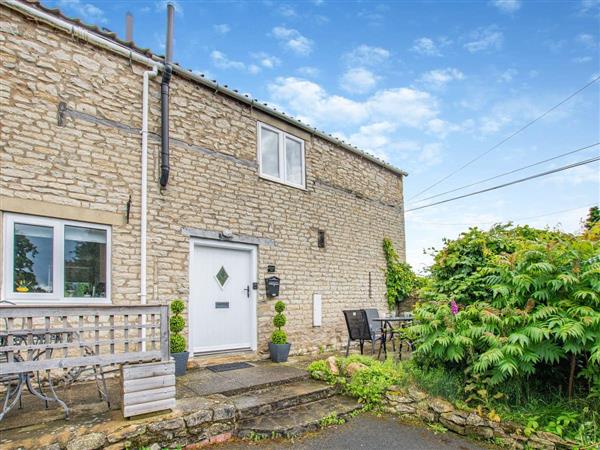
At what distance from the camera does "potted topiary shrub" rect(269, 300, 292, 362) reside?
23.0 ft

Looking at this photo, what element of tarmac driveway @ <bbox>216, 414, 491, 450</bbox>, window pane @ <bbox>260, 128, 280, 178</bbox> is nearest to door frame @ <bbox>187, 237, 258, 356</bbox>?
window pane @ <bbox>260, 128, 280, 178</bbox>

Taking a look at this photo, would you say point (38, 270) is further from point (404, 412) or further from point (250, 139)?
point (404, 412)

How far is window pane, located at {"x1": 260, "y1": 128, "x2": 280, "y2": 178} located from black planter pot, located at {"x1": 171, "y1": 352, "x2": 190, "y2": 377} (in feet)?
13.4

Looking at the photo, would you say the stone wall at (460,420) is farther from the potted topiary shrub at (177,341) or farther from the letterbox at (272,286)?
the letterbox at (272,286)

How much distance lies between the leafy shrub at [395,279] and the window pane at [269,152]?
4598mm

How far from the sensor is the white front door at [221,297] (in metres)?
6.68

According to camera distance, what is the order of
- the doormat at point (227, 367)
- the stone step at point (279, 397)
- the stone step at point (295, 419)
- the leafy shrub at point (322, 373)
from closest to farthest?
the stone step at point (295, 419) → the stone step at point (279, 397) → the leafy shrub at point (322, 373) → the doormat at point (227, 367)

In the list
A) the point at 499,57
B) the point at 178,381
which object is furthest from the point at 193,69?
the point at 499,57

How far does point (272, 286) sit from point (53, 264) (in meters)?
3.88

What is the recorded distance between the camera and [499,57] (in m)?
9.26

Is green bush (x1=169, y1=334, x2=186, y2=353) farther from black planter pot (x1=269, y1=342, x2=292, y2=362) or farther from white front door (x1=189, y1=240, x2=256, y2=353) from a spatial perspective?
black planter pot (x1=269, y1=342, x2=292, y2=362)

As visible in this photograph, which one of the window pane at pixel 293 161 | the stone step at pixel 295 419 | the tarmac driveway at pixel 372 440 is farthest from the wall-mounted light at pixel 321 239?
the tarmac driveway at pixel 372 440

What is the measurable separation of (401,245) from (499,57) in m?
5.85

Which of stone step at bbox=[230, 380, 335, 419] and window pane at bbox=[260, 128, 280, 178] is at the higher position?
window pane at bbox=[260, 128, 280, 178]
